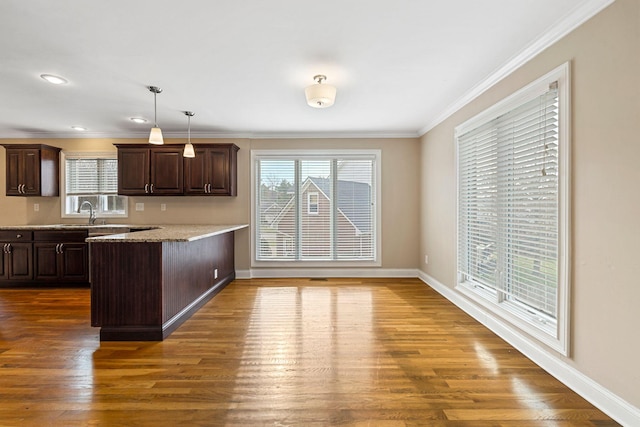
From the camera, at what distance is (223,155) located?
186 inches

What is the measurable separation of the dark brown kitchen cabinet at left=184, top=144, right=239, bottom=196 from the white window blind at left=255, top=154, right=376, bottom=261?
58 centimetres

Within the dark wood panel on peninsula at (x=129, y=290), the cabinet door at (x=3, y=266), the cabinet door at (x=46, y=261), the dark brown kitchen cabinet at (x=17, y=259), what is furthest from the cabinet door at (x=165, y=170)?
the cabinet door at (x=3, y=266)

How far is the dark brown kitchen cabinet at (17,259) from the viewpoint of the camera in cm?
444

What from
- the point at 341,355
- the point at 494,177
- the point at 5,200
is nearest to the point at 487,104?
the point at 494,177

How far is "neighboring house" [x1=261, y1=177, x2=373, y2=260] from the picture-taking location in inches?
202

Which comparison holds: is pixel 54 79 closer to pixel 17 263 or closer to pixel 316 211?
pixel 17 263

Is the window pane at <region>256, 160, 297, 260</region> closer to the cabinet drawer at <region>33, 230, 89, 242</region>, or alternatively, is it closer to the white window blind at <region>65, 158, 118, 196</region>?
the white window blind at <region>65, 158, 118, 196</region>

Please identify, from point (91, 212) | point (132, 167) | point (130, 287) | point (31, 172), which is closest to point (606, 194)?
point (130, 287)

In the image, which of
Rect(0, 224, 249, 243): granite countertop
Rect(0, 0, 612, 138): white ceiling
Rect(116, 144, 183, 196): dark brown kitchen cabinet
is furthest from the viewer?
Rect(116, 144, 183, 196): dark brown kitchen cabinet

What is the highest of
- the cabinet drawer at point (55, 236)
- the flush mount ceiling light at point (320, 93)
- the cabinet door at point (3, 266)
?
the flush mount ceiling light at point (320, 93)

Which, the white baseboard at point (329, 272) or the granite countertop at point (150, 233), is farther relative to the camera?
the white baseboard at point (329, 272)

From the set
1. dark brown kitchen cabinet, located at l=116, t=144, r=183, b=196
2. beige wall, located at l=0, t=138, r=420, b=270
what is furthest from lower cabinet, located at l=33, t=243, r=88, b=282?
dark brown kitchen cabinet, located at l=116, t=144, r=183, b=196

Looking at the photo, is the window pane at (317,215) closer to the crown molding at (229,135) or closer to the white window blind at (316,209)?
the white window blind at (316,209)

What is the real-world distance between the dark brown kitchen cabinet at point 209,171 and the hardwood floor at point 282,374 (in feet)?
6.52
